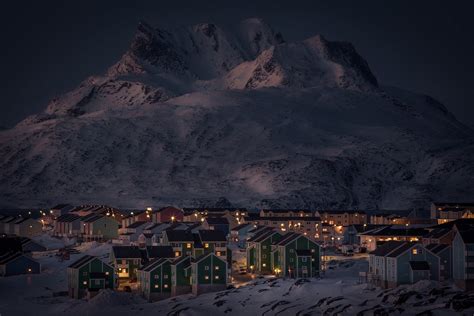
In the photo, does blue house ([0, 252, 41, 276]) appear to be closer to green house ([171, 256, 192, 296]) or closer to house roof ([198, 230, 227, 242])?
house roof ([198, 230, 227, 242])

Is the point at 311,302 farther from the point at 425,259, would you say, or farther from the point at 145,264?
the point at 145,264

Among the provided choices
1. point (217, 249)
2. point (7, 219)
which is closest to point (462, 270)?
point (217, 249)

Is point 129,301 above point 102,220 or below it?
below

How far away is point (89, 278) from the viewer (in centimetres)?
9656

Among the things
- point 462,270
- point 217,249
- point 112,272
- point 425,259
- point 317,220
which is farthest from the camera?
point 317,220

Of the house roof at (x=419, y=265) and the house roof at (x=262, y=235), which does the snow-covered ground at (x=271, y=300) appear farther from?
the house roof at (x=262, y=235)

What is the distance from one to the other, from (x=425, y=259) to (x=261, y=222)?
74751mm

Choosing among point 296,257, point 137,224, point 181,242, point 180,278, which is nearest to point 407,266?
point 296,257

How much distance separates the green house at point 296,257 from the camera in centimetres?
10225

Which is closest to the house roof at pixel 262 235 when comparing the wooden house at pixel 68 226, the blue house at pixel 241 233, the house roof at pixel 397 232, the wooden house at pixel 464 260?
the house roof at pixel 397 232

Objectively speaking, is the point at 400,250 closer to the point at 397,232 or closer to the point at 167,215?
the point at 397,232

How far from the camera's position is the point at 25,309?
91375 millimetres

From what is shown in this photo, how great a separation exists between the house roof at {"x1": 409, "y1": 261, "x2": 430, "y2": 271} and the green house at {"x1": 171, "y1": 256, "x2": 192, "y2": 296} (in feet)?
72.6

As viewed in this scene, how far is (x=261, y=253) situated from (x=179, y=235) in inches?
396
